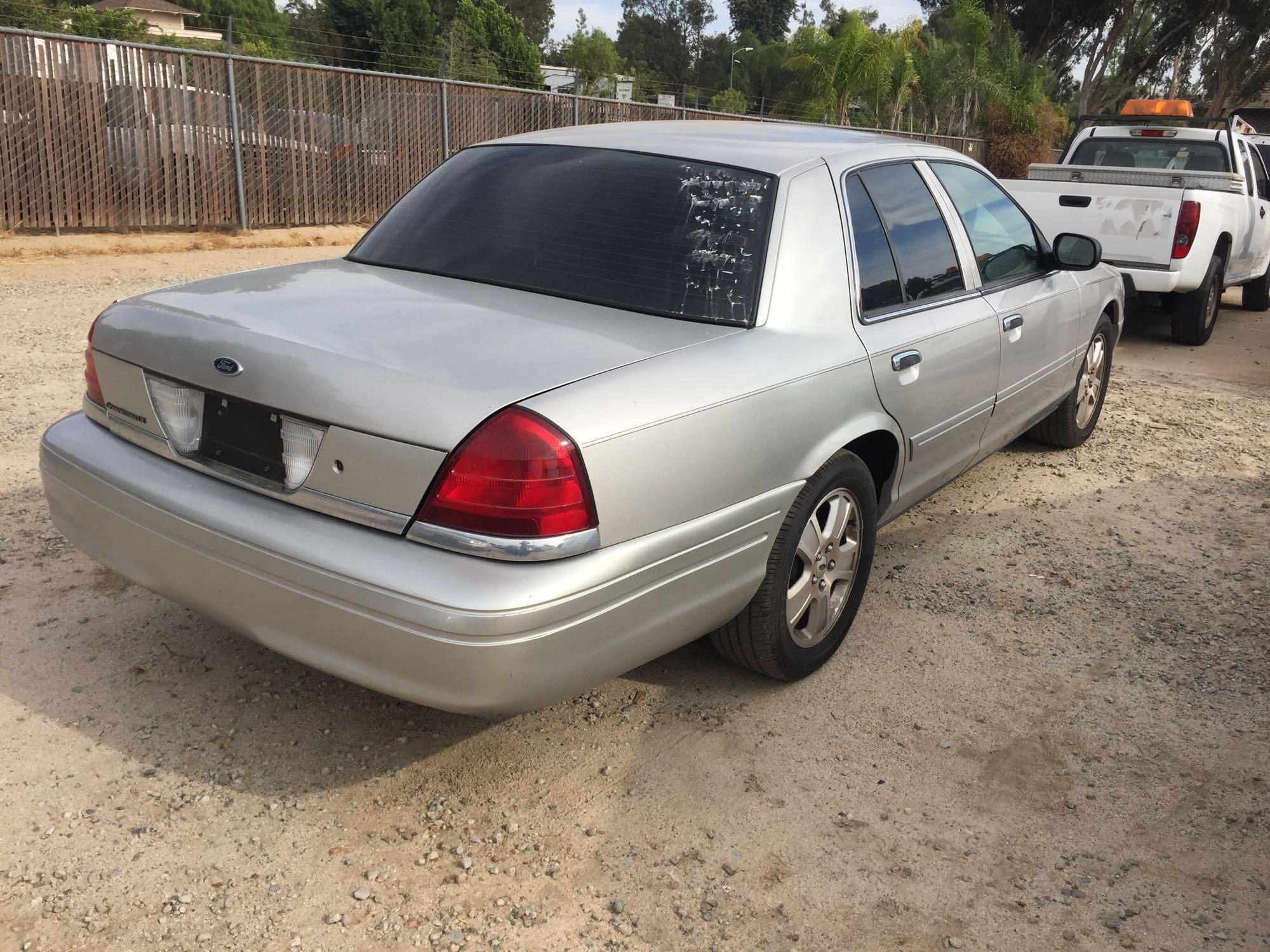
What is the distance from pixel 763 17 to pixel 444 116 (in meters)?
68.7

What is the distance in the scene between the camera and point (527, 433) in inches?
94.2

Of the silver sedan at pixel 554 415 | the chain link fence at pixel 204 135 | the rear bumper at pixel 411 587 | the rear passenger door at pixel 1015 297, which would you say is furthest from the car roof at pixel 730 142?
the chain link fence at pixel 204 135

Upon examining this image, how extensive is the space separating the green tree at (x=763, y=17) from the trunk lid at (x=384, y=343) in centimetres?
7921

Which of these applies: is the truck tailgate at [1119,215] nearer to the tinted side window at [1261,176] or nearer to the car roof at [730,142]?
the tinted side window at [1261,176]

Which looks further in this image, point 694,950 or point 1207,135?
point 1207,135

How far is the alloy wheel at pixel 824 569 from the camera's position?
332 cm

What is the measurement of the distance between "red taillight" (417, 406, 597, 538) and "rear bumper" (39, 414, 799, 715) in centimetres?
9

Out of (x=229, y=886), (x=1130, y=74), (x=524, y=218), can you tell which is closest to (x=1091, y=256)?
(x=524, y=218)

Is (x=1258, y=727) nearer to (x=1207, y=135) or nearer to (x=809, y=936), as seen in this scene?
(x=809, y=936)

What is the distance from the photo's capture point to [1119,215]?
856cm

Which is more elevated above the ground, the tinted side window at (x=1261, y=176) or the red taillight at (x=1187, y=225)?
the tinted side window at (x=1261, y=176)

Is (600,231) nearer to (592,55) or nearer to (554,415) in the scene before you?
(554,415)

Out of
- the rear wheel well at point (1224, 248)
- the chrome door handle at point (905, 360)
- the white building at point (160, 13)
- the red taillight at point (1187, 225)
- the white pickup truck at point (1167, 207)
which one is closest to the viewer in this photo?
the chrome door handle at point (905, 360)

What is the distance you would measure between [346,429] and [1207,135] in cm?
1047
